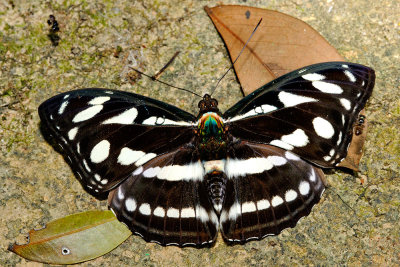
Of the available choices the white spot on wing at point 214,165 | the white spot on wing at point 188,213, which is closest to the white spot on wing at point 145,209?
the white spot on wing at point 188,213

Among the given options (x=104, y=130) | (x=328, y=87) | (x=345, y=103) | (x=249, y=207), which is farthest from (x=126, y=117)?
(x=345, y=103)

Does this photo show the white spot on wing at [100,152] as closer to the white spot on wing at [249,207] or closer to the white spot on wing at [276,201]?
the white spot on wing at [249,207]

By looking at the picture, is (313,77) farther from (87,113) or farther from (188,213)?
(87,113)

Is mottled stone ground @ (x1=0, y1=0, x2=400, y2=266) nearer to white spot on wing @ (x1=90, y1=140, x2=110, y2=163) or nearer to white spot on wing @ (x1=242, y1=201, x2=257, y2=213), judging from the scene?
white spot on wing @ (x1=242, y1=201, x2=257, y2=213)

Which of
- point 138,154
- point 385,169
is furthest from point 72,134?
point 385,169

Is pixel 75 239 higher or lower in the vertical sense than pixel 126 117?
lower
